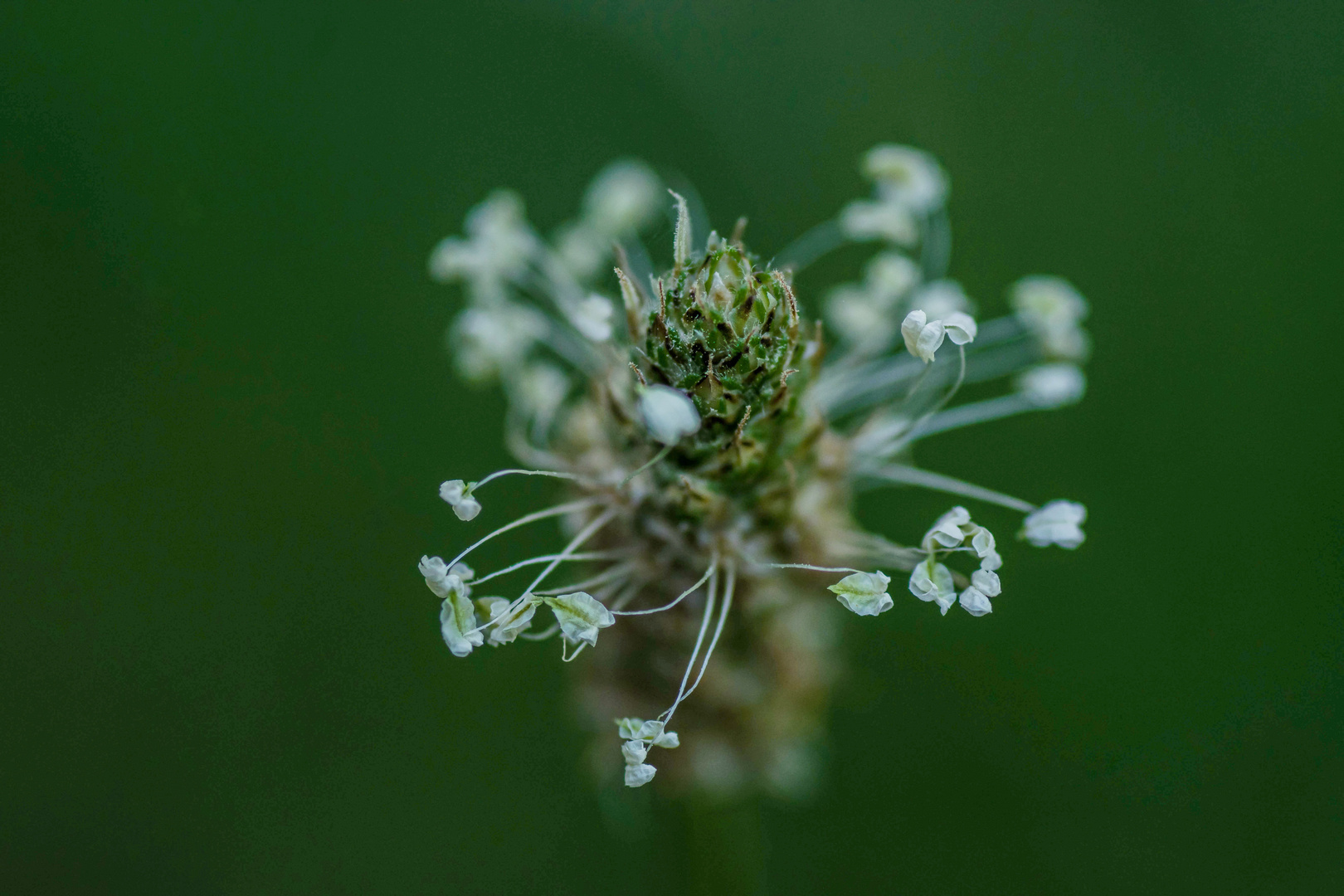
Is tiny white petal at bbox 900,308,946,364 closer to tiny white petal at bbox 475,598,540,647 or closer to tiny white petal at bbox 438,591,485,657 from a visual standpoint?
tiny white petal at bbox 475,598,540,647

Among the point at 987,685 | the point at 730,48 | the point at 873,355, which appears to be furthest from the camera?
the point at 730,48

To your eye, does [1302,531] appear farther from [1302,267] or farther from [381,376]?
[381,376]

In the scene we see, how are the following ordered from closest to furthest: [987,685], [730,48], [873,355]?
[873,355] → [987,685] → [730,48]

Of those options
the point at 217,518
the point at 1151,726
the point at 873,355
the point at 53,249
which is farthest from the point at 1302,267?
the point at 53,249

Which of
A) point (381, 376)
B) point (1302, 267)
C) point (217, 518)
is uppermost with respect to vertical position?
point (1302, 267)

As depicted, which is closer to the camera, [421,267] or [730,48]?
[421,267]

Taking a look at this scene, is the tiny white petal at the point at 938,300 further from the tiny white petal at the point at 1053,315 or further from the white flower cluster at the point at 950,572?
the white flower cluster at the point at 950,572

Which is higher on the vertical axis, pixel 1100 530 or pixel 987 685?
pixel 1100 530

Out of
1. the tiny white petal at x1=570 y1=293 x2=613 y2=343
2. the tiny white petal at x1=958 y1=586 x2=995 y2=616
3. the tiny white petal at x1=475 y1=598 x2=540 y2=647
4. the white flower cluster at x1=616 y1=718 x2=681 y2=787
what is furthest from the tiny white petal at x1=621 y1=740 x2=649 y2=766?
the tiny white petal at x1=570 y1=293 x2=613 y2=343
